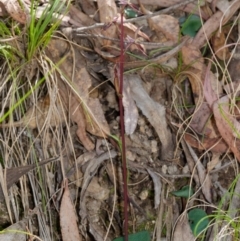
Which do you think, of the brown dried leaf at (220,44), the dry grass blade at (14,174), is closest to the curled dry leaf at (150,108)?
the brown dried leaf at (220,44)

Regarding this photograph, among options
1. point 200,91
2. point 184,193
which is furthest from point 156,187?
point 200,91

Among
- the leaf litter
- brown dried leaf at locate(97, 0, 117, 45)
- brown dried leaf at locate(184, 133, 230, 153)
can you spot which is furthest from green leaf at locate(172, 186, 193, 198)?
brown dried leaf at locate(97, 0, 117, 45)

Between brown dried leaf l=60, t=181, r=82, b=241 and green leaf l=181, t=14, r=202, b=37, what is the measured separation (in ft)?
1.82

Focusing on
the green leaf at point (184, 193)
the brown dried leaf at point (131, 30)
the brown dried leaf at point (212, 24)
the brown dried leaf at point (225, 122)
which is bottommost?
the green leaf at point (184, 193)

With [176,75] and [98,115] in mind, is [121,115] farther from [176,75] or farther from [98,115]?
[176,75]

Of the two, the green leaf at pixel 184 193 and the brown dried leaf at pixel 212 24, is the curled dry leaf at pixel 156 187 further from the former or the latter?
the brown dried leaf at pixel 212 24

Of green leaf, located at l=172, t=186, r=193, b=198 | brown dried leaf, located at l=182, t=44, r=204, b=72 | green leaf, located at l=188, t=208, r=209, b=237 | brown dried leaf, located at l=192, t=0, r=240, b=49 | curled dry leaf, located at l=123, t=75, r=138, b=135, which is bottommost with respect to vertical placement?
green leaf, located at l=188, t=208, r=209, b=237

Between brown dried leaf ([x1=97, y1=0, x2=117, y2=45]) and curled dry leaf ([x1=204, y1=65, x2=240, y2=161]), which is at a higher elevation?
brown dried leaf ([x1=97, y1=0, x2=117, y2=45])

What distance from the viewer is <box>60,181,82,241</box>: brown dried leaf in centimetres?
131

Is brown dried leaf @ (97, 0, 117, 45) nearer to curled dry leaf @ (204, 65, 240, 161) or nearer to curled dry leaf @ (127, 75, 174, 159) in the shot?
curled dry leaf @ (127, 75, 174, 159)

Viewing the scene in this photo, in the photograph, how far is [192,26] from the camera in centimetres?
140

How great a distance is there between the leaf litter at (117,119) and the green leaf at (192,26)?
18 millimetres

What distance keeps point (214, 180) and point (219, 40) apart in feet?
1.36

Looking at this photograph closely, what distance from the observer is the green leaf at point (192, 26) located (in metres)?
1.40
